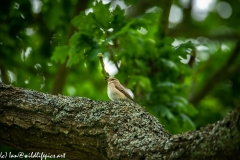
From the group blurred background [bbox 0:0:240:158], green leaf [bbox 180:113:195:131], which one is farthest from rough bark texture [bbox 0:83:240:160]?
green leaf [bbox 180:113:195:131]

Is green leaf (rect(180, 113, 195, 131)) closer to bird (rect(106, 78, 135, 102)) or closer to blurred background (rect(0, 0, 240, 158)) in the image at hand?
blurred background (rect(0, 0, 240, 158))

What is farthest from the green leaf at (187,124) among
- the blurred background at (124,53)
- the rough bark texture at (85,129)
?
the rough bark texture at (85,129)

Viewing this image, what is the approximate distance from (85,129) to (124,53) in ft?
10.4

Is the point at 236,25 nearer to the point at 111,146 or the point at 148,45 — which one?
the point at 148,45

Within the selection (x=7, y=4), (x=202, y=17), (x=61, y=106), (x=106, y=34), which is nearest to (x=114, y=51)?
(x=106, y=34)

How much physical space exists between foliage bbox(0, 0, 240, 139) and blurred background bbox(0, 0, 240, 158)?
17 mm

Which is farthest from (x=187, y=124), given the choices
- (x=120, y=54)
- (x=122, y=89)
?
(x=120, y=54)

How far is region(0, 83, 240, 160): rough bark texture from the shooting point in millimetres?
3669

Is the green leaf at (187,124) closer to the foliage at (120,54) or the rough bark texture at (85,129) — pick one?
the foliage at (120,54)

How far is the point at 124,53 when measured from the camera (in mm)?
7281

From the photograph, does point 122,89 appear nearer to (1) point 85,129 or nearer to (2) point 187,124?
(2) point 187,124

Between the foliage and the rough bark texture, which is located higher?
the foliage

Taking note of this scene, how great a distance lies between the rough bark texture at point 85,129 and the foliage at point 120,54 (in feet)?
7.03

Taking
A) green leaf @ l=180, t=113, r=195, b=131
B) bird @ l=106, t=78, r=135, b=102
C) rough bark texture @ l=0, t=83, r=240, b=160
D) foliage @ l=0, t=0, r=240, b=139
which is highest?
foliage @ l=0, t=0, r=240, b=139
